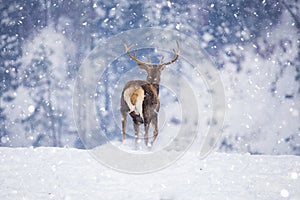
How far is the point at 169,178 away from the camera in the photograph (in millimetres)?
3625

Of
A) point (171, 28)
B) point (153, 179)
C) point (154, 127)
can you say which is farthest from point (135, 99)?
point (171, 28)

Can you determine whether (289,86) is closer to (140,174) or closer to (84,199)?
(140,174)

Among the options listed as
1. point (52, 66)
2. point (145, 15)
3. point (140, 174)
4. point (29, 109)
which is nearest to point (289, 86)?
point (145, 15)

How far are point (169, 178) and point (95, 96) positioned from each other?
2.20 m

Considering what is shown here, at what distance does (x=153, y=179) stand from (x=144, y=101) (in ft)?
3.47

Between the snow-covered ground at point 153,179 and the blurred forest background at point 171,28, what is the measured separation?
2.26 ft

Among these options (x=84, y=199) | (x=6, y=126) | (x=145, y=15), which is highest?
(x=145, y=15)

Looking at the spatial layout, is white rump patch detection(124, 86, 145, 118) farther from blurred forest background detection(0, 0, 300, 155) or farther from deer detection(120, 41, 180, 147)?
blurred forest background detection(0, 0, 300, 155)

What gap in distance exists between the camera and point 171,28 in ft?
16.5

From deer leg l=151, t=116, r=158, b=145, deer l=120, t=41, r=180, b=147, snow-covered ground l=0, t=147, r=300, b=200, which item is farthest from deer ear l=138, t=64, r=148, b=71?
snow-covered ground l=0, t=147, r=300, b=200

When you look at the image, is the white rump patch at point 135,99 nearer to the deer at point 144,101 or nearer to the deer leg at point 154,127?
the deer at point 144,101

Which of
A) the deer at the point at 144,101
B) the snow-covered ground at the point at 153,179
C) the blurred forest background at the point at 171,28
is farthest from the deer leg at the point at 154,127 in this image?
the blurred forest background at the point at 171,28

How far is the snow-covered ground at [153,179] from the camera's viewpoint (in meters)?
3.01

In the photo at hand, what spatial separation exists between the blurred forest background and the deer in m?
1.13
